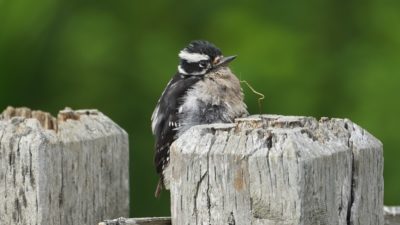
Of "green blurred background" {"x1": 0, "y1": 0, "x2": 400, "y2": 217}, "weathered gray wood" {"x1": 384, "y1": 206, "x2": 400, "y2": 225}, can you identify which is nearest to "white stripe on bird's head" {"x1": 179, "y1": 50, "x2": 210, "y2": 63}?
"weathered gray wood" {"x1": 384, "y1": 206, "x2": 400, "y2": 225}

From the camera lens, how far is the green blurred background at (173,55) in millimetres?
9664

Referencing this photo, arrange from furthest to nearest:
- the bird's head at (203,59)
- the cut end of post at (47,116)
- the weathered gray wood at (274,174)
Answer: the bird's head at (203,59) → the cut end of post at (47,116) → the weathered gray wood at (274,174)

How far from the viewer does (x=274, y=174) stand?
3057 millimetres

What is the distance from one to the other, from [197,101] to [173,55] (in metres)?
4.51

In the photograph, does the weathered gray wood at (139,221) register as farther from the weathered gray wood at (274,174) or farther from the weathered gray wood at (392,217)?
the weathered gray wood at (392,217)

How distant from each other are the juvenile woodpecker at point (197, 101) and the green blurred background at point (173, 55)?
3255 mm

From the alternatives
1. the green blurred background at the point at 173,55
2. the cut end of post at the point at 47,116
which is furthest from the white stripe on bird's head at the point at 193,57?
the green blurred background at the point at 173,55

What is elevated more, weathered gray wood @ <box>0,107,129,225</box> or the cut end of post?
the cut end of post

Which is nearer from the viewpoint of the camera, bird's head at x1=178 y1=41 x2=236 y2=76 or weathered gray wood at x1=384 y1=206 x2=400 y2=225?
weathered gray wood at x1=384 y1=206 x2=400 y2=225

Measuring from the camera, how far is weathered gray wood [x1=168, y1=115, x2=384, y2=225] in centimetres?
306

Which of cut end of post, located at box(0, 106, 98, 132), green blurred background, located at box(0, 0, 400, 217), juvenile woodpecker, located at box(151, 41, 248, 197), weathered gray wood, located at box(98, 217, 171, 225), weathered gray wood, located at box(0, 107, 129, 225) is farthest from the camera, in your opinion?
green blurred background, located at box(0, 0, 400, 217)

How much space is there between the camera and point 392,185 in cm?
930

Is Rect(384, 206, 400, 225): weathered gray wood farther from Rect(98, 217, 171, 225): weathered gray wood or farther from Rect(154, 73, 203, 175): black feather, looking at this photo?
Rect(154, 73, 203, 175): black feather

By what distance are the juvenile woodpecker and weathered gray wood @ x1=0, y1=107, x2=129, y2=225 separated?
3.62 feet
